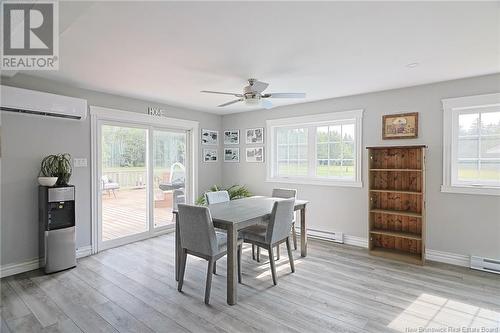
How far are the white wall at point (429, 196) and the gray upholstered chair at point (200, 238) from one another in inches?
90.4

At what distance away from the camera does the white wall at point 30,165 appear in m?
3.19

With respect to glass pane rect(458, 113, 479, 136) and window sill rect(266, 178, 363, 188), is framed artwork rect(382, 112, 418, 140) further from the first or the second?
window sill rect(266, 178, 363, 188)

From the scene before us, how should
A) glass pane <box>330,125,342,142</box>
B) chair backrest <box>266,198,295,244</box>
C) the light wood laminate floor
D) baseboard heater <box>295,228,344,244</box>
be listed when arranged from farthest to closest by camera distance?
1. glass pane <box>330,125,342,142</box>
2. baseboard heater <box>295,228,344,244</box>
3. chair backrest <box>266,198,295,244</box>
4. the light wood laminate floor

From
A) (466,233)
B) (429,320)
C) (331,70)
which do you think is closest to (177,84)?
(331,70)

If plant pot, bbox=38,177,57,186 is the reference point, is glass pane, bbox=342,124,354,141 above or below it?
above

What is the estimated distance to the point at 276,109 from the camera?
5.12m

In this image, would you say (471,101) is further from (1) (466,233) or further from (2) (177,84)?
(2) (177,84)

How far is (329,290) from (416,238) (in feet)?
5.28

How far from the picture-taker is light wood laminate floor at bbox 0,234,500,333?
225 cm

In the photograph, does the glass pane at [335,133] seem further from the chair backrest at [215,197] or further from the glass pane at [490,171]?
the chair backrest at [215,197]

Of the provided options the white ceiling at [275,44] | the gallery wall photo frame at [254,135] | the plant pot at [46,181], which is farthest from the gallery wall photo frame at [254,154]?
the plant pot at [46,181]

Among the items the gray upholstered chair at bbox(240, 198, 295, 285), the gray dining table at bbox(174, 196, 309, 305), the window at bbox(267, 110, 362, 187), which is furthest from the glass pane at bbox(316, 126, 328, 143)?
the gray upholstered chair at bbox(240, 198, 295, 285)

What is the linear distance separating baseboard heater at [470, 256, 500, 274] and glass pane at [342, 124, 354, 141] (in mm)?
2256

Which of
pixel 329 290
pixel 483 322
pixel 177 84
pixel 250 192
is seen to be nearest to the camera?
pixel 483 322
